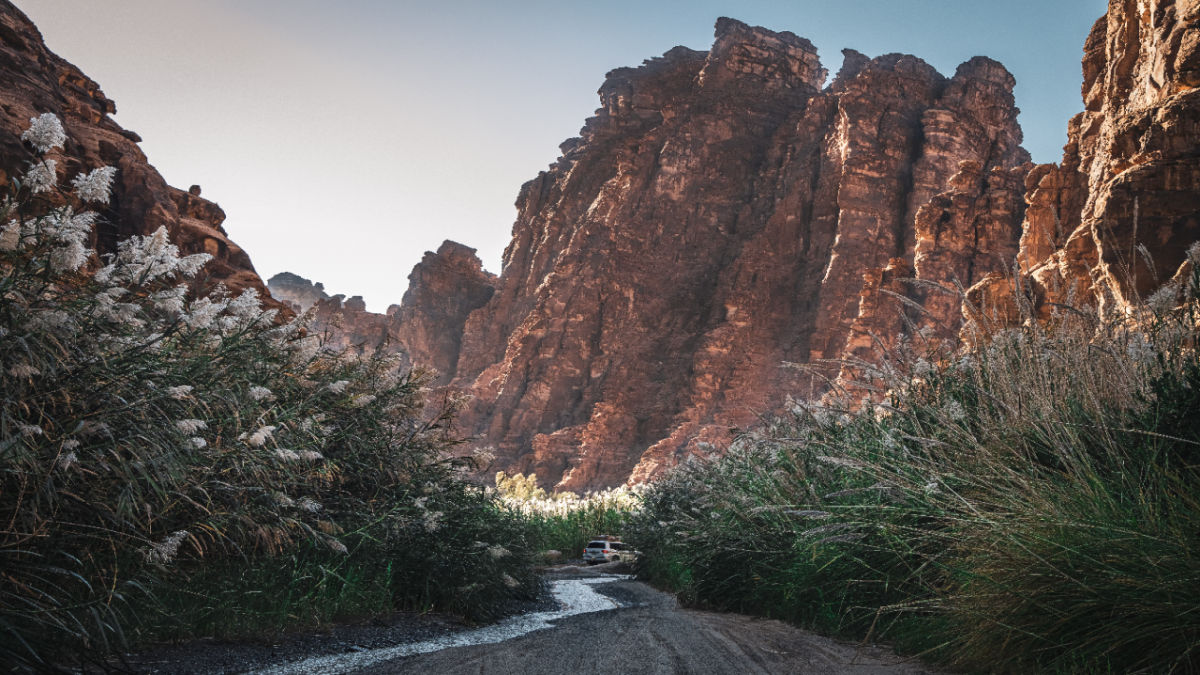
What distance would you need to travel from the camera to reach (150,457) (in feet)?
12.3

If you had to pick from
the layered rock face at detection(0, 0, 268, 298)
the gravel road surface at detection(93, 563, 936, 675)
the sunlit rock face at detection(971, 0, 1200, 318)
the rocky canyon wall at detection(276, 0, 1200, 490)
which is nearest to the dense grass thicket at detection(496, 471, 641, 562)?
the layered rock face at detection(0, 0, 268, 298)

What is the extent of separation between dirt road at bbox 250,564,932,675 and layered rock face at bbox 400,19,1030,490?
4908 centimetres

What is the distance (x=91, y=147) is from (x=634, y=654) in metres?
11.1

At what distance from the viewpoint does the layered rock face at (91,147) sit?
9.29 meters

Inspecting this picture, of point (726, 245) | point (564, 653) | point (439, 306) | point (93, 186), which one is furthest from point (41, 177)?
point (439, 306)

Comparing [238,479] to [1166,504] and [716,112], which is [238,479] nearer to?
[1166,504]

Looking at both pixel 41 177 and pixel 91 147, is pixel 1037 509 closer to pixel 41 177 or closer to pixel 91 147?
pixel 41 177

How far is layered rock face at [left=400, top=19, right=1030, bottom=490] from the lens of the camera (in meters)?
67.1

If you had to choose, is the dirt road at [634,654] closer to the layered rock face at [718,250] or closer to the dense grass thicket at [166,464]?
the dense grass thicket at [166,464]

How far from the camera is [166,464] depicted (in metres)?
3.81

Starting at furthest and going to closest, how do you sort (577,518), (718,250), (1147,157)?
(718,250) → (577,518) → (1147,157)

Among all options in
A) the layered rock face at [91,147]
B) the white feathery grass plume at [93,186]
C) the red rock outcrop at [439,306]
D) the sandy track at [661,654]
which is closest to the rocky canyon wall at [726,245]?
the red rock outcrop at [439,306]

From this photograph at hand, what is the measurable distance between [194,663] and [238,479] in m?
1.25

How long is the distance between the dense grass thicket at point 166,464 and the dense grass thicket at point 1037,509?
3646 millimetres
